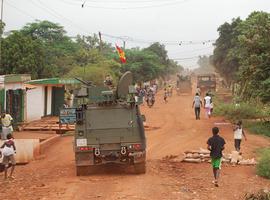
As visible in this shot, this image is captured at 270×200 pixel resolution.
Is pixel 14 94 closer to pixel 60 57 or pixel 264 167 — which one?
pixel 264 167

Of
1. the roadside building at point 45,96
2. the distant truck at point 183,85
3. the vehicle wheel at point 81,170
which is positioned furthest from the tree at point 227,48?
the vehicle wheel at point 81,170

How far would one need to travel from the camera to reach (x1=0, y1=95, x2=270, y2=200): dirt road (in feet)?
39.8

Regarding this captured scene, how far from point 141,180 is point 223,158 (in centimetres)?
469

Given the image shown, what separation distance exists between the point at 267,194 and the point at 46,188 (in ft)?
17.6

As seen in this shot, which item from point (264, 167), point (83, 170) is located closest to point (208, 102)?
point (264, 167)

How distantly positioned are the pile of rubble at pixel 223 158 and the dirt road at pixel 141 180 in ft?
1.32

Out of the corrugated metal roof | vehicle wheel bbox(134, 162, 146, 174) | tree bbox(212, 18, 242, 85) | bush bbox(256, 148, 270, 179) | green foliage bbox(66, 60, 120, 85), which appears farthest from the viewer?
tree bbox(212, 18, 242, 85)

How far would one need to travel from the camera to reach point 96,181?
13.7 metres

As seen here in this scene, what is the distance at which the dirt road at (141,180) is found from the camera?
12.1 m

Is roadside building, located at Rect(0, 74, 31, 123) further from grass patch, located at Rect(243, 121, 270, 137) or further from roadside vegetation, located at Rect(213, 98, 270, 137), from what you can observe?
grass patch, located at Rect(243, 121, 270, 137)

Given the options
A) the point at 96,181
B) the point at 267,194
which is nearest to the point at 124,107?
the point at 96,181

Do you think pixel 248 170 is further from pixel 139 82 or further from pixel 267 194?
pixel 139 82

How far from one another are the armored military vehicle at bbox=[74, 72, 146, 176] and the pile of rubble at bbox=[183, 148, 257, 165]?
3270 mm

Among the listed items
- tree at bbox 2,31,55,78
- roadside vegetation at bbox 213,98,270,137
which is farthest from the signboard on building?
tree at bbox 2,31,55,78
